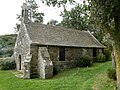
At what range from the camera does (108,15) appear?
1290 centimetres

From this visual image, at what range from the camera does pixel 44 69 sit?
2341 centimetres

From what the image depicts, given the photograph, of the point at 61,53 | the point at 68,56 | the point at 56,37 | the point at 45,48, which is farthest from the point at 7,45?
the point at 45,48

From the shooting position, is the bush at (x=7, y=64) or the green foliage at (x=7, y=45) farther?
the green foliage at (x=7, y=45)

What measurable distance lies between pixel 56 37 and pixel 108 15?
1704cm

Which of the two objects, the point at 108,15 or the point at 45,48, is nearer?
the point at 108,15

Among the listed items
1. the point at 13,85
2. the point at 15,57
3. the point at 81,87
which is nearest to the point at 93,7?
the point at 81,87

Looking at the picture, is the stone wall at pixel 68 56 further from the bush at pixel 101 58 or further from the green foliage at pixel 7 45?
the green foliage at pixel 7 45

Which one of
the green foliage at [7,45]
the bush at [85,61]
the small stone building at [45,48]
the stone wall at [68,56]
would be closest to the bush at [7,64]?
the small stone building at [45,48]

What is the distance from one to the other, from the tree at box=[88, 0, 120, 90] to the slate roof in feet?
41.4

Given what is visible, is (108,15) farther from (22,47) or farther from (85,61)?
(22,47)

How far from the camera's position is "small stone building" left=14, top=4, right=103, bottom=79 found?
24.4 meters

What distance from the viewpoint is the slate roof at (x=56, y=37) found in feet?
88.4

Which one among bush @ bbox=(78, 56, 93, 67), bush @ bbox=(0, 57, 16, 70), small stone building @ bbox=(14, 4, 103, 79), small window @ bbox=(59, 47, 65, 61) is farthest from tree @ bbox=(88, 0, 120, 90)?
bush @ bbox=(0, 57, 16, 70)

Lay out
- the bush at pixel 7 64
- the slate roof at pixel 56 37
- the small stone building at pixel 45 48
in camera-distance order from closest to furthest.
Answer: the small stone building at pixel 45 48 < the slate roof at pixel 56 37 < the bush at pixel 7 64
